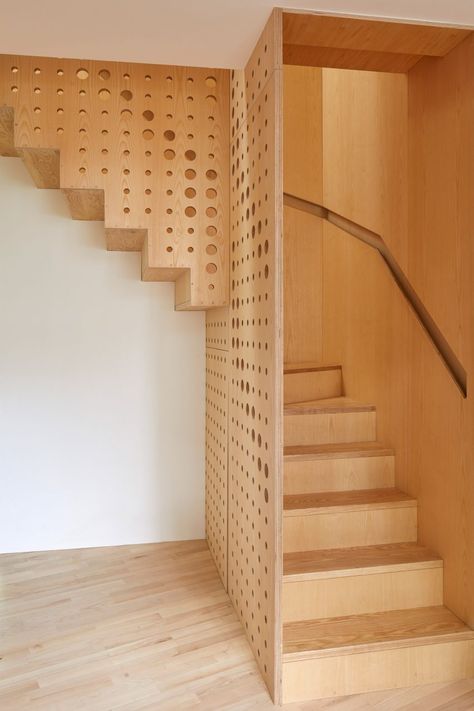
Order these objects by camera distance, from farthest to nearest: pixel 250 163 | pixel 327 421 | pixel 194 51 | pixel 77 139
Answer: pixel 327 421 → pixel 77 139 → pixel 250 163 → pixel 194 51

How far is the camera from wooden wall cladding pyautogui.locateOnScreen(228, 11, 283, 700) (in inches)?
92.7

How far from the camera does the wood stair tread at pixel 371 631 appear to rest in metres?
2.45

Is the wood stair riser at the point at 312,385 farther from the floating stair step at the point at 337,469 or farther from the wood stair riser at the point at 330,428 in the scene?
the floating stair step at the point at 337,469

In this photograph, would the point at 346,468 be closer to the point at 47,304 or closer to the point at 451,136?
the point at 451,136

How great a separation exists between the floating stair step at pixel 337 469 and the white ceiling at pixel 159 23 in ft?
6.11

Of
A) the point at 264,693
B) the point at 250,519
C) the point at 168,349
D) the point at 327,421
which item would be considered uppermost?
the point at 168,349

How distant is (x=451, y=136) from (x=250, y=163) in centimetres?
84

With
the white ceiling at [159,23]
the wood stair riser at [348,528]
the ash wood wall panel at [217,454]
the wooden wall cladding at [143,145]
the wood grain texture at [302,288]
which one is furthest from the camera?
the wood grain texture at [302,288]

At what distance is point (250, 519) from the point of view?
2783 millimetres

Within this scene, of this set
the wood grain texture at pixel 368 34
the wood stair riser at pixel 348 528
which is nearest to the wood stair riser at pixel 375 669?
the wood stair riser at pixel 348 528

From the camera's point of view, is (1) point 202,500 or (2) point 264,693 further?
(1) point 202,500

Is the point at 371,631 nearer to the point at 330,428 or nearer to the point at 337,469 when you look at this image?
the point at 337,469

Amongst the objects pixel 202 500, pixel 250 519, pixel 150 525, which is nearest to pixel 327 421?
pixel 250 519

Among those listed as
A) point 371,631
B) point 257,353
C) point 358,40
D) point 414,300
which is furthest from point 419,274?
point 371,631
